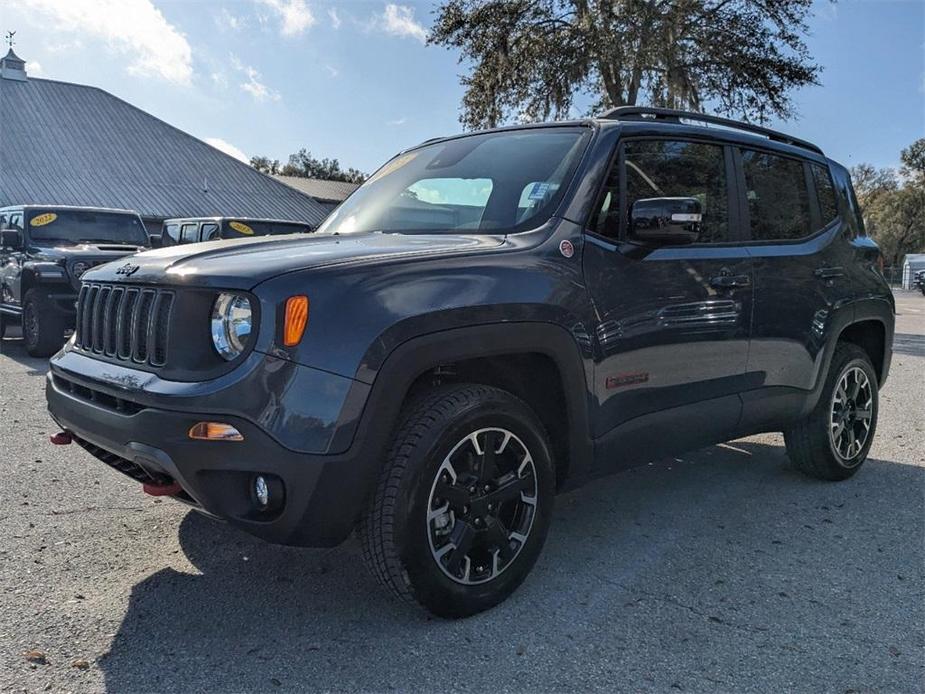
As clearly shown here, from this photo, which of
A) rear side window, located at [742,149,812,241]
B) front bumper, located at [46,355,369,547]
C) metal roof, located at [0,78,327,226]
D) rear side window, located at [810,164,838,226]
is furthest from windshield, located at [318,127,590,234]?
metal roof, located at [0,78,327,226]

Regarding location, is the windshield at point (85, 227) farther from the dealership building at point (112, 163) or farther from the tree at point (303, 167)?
the tree at point (303, 167)

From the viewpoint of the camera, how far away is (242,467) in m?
2.42

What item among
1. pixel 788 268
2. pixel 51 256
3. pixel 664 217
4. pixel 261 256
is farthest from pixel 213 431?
pixel 51 256

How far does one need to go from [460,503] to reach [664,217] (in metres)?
1.44

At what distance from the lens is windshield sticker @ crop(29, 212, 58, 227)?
994 cm

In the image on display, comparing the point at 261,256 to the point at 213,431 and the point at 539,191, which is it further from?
the point at 539,191

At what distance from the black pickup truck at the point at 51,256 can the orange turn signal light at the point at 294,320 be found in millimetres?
7606

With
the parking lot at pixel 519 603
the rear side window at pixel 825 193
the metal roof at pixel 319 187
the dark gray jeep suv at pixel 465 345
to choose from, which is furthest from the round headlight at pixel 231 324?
the metal roof at pixel 319 187

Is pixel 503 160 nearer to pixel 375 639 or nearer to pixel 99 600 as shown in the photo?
pixel 375 639

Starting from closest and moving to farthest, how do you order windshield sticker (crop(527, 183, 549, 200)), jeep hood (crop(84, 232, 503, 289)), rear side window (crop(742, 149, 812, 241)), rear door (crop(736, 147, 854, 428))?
jeep hood (crop(84, 232, 503, 289)) → windshield sticker (crop(527, 183, 549, 200)) → rear door (crop(736, 147, 854, 428)) → rear side window (crop(742, 149, 812, 241))

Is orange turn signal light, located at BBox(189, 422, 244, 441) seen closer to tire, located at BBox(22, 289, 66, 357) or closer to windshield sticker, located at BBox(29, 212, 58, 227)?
tire, located at BBox(22, 289, 66, 357)

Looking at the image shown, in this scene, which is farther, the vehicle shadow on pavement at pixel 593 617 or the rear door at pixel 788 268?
the rear door at pixel 788 268

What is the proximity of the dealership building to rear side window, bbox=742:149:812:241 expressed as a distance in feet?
94.8

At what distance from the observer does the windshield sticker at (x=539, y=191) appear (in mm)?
3299
